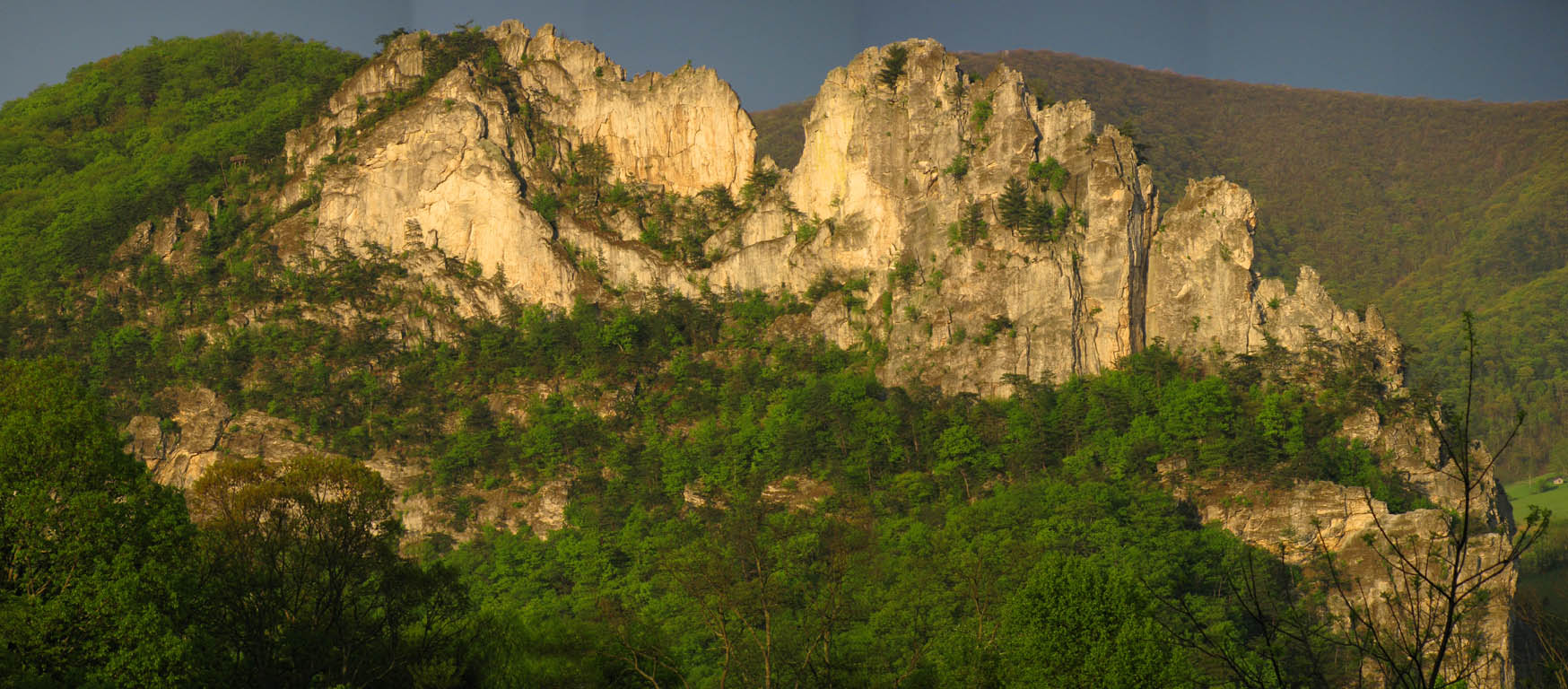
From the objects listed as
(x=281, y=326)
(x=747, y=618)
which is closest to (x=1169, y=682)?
(x=747, y=618)

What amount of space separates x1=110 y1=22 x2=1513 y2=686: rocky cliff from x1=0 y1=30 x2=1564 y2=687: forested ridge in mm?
1427

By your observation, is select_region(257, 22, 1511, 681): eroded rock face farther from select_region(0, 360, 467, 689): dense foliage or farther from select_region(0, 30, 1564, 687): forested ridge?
select_region(0, 360, 467, 689): dense foliage

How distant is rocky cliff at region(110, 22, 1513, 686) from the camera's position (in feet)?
225

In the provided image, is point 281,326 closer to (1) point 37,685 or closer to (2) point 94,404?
(2) point 94,404

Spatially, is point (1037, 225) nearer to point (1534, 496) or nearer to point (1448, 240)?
point (1534, 496)

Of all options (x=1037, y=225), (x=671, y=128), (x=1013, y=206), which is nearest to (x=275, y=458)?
(x=671, y=128)

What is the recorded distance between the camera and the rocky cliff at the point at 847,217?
68562 mm

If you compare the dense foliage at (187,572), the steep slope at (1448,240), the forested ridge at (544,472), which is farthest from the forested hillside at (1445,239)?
the dense foliage at (187,572)

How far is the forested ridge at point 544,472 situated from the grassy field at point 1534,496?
15011 mm

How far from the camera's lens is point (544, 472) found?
226 ft

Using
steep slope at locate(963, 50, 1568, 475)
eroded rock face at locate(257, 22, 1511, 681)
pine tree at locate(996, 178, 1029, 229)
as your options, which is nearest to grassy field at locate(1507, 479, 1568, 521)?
steep slope at locate(963, 50, 1568, 475)

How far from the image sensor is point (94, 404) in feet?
89.3

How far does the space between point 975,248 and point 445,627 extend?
4179 centimetres

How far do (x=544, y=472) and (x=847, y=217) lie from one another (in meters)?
23.2
